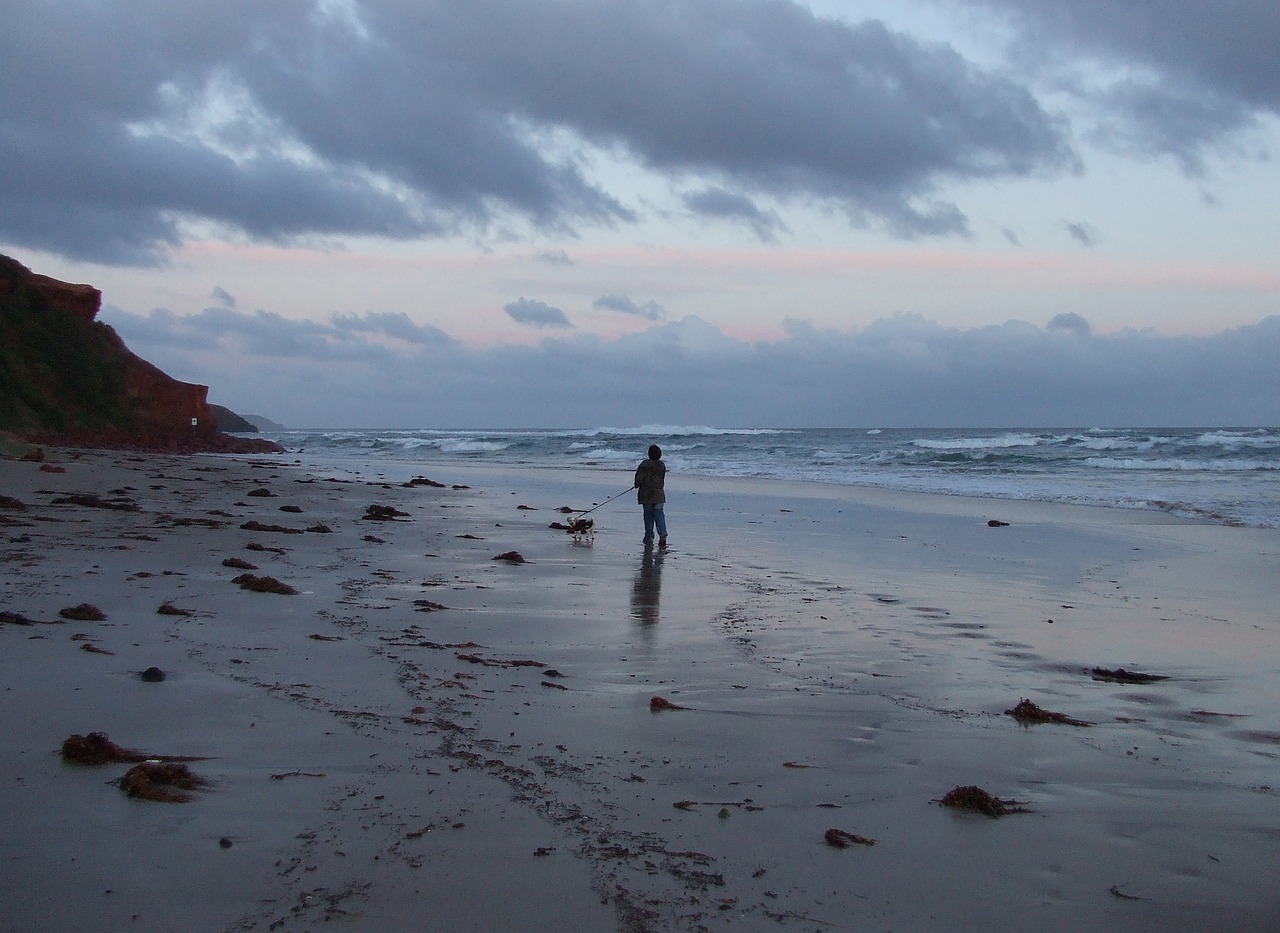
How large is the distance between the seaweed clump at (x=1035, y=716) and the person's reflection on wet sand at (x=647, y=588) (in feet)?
9.90

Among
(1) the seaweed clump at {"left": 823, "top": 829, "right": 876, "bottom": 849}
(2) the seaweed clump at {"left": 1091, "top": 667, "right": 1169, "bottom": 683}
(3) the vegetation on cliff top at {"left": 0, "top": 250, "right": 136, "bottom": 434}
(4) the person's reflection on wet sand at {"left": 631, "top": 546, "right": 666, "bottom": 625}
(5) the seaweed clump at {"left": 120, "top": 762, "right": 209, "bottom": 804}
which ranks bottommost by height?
Answer: (4) the person's reflection on wet sand at {"left": 631, "top": 546, "right": 666, "bottom": 625}

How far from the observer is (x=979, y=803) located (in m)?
3.70

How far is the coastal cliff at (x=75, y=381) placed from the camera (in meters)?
30.1

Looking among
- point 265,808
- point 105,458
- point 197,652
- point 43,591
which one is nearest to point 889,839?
point 265,808

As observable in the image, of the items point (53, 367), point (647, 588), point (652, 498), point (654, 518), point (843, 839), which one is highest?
point (53, 367)

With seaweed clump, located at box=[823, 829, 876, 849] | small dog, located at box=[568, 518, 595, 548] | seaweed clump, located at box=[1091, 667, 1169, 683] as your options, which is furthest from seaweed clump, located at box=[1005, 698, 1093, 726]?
small dog, located at box=[568, 518, 595, 548]

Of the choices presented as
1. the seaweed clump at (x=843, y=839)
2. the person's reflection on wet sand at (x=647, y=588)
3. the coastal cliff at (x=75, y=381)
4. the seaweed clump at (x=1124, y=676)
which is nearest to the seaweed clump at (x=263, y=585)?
the person's reflection on wet sand at (x=647, y=588)

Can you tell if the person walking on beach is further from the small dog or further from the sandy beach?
the sandy beach

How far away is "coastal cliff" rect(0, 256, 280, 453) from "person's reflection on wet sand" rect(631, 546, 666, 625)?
24633mm

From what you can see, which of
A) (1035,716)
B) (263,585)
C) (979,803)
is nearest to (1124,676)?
(1035,716)

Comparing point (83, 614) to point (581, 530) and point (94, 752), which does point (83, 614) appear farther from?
point (581, 530)

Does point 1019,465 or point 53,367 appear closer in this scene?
point 53,367

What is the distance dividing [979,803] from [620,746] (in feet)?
5.05

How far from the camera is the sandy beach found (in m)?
2.88
